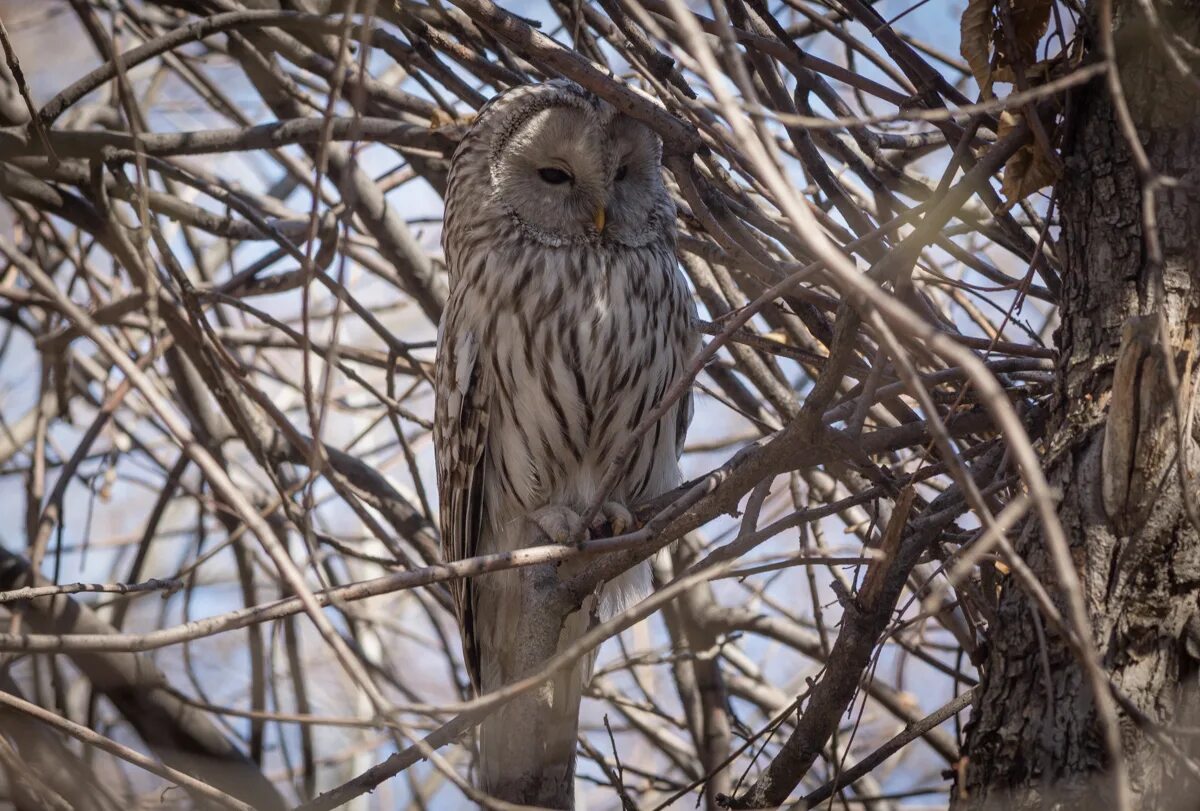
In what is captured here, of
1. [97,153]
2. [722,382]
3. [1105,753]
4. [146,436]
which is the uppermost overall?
[146,436]

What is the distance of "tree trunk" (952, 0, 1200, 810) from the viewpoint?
1665 mm

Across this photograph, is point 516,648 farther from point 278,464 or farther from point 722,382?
point 278,464

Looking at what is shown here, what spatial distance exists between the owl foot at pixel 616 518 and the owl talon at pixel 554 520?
0.07m

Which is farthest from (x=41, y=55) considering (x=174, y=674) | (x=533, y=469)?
(x=533, y=469)

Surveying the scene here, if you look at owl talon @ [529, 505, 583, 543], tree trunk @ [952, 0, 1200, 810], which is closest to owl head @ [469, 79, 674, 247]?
owl talon @ [529, 505, 583, 543]

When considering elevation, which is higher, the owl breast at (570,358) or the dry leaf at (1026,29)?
the owl breast at (570,358)

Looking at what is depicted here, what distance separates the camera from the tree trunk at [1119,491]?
1665 mm

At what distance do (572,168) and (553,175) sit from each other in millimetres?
67

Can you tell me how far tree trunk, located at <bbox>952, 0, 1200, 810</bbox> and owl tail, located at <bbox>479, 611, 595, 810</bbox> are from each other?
3.09ft

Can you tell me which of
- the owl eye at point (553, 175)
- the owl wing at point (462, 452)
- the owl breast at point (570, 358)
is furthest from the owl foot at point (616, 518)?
the owl eye at point (553, 175)

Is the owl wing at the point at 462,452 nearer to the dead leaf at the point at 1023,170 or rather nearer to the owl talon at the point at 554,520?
the owl talon at the point at 554,520

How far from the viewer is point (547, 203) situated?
344 cm

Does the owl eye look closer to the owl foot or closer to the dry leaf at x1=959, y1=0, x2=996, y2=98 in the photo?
the owl foot

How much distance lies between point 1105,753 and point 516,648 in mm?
1120
